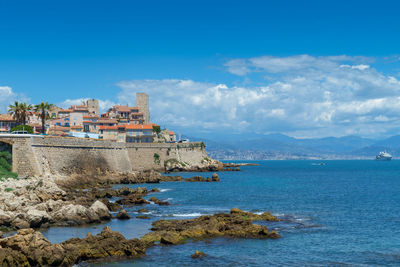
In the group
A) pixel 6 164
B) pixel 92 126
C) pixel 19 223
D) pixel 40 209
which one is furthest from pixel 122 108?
pixel 19 223

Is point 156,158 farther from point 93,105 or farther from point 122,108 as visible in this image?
point 93,105

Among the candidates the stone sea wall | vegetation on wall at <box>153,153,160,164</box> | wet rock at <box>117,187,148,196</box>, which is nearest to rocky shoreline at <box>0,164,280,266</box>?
wet rock at <box>117,187,148,196</box>

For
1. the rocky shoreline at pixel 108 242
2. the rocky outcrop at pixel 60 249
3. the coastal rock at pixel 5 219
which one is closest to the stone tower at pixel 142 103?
the rocky shoreline at pixel 108 242

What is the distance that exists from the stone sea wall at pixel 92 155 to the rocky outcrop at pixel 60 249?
32.2 metres

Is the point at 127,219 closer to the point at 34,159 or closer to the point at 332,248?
the point at 332,248

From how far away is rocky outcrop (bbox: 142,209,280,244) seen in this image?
92.0ft

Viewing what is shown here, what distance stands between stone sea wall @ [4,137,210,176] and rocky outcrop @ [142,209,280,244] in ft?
94.5

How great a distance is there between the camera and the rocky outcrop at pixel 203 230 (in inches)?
1104

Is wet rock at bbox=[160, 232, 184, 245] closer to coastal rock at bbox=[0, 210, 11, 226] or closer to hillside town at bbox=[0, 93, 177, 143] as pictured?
coastal rock at bbox=[0, 210, 11, 226]

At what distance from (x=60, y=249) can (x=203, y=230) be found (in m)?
10.3

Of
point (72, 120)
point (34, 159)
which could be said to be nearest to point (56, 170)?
point (34, 159)

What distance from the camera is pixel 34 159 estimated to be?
55562 mm

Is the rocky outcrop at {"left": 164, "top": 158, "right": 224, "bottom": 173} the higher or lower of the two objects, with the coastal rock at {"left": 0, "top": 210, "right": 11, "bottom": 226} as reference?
higher

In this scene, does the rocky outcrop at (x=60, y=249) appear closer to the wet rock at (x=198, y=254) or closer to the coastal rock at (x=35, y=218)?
the wet rock at (x=198, y=254)
